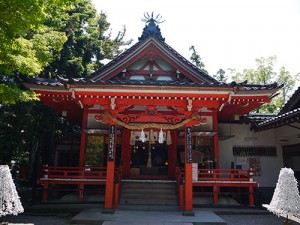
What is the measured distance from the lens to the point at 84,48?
21.5 m

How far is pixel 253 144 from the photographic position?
48.1 ft

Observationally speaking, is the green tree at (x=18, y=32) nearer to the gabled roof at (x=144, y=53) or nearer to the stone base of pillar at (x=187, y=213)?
the gabled roof at (x=144, y=53)

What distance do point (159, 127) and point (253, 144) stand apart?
7.67 m

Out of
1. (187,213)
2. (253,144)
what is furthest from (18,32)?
(253,144)

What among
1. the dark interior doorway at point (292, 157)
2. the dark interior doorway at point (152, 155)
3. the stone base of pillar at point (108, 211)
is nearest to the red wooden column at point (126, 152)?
the dark interior doorway at point (152, 155)

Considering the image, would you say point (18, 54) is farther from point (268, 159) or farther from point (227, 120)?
point (268, 159)

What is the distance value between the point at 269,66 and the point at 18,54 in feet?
105

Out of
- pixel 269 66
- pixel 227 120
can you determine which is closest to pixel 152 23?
pixel 227 120

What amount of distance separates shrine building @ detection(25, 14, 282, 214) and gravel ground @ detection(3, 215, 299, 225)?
153cm

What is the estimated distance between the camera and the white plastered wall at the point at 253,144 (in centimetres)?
1430

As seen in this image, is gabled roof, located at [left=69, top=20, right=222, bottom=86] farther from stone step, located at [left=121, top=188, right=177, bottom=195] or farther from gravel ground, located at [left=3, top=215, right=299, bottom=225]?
gravel ground, located at [left=3, top=215, right=299, bottom=225]

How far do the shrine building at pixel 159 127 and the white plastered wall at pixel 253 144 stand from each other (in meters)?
0.06

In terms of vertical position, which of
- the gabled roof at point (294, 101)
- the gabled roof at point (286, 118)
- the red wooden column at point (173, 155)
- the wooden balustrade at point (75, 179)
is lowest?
the wooden balustrade at point (75, 179)

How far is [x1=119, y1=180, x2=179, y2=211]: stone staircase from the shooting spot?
32.6 feet
